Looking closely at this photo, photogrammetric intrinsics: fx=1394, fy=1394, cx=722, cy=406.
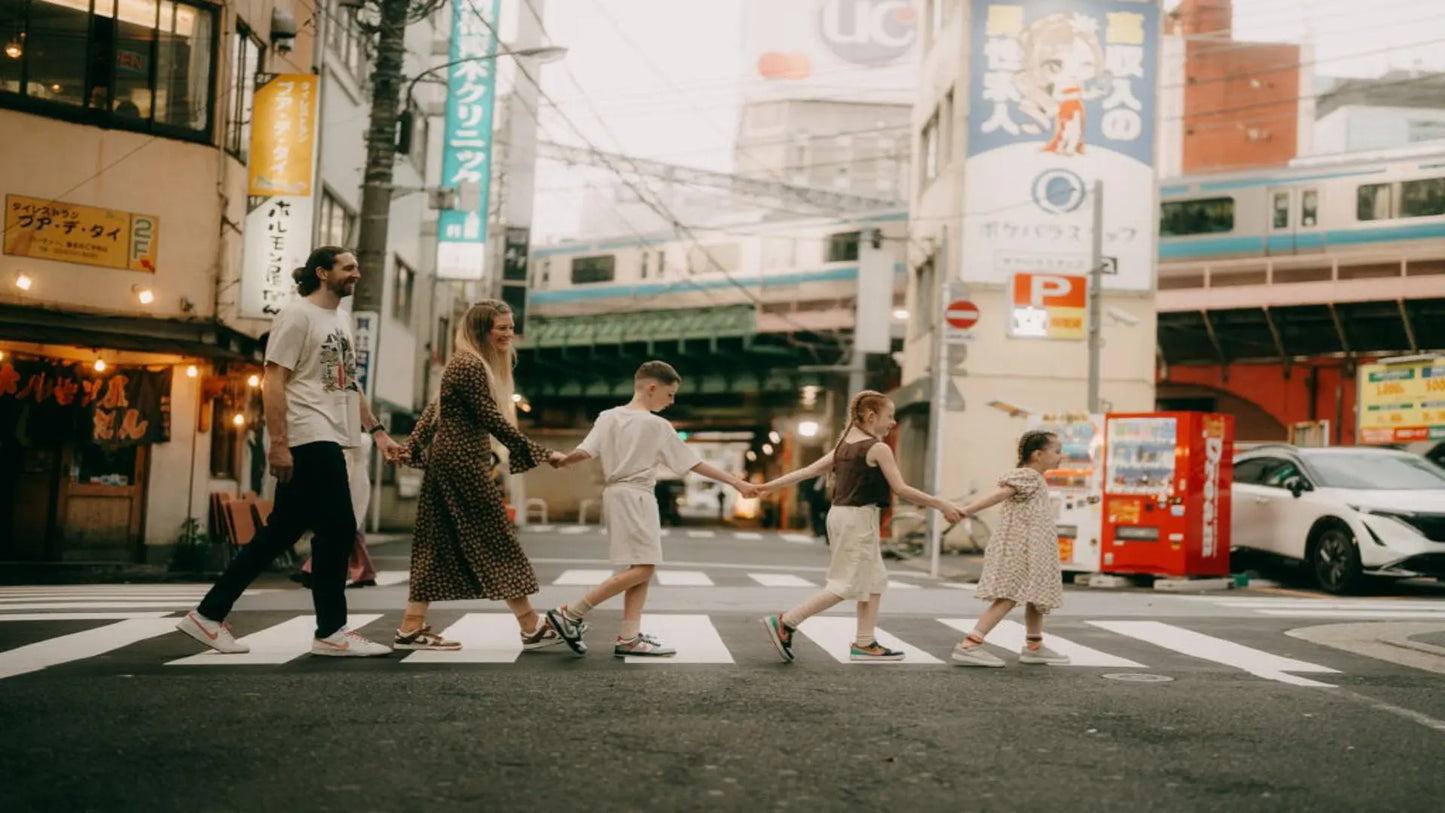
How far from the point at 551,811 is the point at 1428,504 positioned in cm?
1302

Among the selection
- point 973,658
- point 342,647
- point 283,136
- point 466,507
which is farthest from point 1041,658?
point 283,136

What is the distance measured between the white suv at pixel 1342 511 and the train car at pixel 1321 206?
514 inches

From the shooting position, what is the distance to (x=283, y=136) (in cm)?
1653

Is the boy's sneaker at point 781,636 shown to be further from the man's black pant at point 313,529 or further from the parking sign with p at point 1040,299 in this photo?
the parking sign with p at point 1040,299

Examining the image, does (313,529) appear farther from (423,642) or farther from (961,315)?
(961,315)

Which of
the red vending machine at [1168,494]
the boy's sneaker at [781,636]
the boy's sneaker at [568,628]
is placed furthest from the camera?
the red vending machine at [1168,494]

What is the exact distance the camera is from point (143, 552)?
15.5m

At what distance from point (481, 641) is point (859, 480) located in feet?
7.42

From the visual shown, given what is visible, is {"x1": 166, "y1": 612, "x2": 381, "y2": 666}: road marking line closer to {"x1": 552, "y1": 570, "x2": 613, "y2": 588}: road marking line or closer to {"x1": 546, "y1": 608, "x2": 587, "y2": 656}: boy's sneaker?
{"x1": 546, "y1": 608, "x2": 587, "y2": 656}: boy's sneaker

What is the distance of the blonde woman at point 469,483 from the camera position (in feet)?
22.0

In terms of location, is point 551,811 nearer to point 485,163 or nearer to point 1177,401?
point 485,163

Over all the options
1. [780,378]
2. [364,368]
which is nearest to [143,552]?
[364,368]

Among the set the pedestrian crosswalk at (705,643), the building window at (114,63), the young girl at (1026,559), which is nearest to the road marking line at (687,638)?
the pedestrian crosswalk at (705,643)

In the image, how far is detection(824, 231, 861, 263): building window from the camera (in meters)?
35.2
